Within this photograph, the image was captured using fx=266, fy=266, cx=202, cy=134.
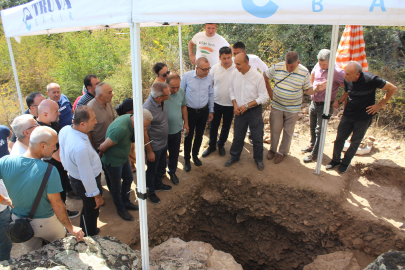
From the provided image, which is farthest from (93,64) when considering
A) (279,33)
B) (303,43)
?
(303,43)

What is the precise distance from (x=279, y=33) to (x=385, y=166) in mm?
4863

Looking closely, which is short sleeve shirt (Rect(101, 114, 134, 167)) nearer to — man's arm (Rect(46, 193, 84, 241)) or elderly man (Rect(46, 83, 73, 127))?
man's arm (Rect(46, 193, 84, 241))

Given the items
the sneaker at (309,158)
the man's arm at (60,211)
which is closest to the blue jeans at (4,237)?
the man's arm at (60,211)

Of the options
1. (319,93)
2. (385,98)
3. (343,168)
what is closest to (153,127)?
(319,93)

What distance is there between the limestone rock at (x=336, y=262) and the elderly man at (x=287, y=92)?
1641 millimetres

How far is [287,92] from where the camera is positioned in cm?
428

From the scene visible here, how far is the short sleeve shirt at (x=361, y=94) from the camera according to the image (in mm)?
3809

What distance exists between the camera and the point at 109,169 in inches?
132

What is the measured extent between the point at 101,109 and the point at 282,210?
3.15 m

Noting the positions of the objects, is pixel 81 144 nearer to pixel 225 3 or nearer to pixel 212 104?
pixel 225 3

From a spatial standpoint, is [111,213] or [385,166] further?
[385,166]

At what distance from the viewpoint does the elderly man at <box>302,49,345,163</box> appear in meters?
4.30

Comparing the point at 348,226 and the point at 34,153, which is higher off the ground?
the point at 34,153

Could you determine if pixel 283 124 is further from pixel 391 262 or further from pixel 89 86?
pixel 89 86
